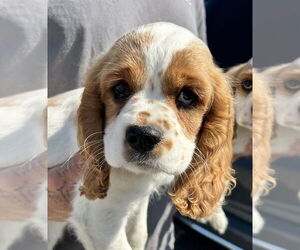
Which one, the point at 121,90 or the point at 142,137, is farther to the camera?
the point at 121,90

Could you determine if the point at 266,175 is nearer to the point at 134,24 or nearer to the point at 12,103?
the point at 134,24

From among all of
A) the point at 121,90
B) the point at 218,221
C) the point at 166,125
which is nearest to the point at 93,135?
the point at 121,90

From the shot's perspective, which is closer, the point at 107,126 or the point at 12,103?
the point at 107,126

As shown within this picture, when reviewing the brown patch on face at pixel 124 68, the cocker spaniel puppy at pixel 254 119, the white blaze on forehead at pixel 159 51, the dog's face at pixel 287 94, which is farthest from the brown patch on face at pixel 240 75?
the brown patch on face at pixel 124 68

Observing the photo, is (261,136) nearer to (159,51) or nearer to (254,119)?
(254,119)

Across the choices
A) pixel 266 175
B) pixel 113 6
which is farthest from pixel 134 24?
pixel 266 175

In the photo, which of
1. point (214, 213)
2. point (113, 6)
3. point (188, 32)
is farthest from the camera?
point (214, 213)

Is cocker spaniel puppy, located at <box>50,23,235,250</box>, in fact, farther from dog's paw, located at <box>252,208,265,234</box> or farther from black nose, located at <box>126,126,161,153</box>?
dog's paw, located at <box>252,208,265,234</box>

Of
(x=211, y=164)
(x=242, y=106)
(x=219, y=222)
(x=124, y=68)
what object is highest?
(x=124, y=68)
